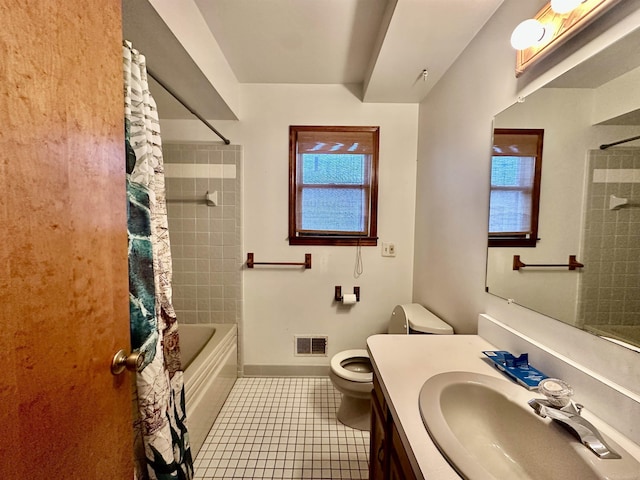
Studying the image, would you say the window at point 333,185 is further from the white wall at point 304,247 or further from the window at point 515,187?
the window at point 515,187

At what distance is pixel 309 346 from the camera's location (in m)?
2.30

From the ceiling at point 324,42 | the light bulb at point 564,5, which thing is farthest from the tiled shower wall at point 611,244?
the ceiling at point 324,42

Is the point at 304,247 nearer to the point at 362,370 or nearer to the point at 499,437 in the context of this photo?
the point at 362,370

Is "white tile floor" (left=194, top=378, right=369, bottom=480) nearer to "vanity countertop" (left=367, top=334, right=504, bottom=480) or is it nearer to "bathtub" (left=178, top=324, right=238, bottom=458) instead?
"bathtub" (left=178, top=324, right=238, bottom=458)

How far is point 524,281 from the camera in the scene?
3.53ft

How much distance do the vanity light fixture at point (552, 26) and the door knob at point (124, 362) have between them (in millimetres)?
1579

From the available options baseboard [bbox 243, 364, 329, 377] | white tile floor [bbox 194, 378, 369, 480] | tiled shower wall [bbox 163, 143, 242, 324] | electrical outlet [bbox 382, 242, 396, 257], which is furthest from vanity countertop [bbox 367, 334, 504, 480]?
tiled shower wall [bbox 163, 143, 242, 324]

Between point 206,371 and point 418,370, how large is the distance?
1327 millimetres

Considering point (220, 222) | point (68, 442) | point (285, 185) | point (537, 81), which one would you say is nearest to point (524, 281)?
point (537, 81)

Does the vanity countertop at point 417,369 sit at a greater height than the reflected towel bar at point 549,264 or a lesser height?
lesser

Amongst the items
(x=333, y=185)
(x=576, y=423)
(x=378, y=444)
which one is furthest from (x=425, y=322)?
(x=333, y=185)

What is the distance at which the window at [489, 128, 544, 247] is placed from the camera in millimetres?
1031

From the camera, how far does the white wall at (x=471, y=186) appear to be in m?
0.83

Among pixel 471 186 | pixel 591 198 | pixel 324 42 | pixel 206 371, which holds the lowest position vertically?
pixel 206 371
